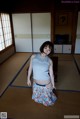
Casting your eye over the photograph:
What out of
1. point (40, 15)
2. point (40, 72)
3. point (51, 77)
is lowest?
point (51, 77)

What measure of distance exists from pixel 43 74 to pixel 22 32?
12.9 ft

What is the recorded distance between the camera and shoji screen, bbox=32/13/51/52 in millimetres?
5066

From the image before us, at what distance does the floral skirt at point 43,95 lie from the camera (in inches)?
78.7

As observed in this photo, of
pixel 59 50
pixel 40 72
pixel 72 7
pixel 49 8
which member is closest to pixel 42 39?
pixel 59 50

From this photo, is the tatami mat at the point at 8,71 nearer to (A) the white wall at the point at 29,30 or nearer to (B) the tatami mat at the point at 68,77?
(B) the tatami mat at the point at 68,77

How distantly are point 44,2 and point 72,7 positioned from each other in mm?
1154

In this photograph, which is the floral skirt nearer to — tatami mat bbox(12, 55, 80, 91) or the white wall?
tatami mat bbox(12, 55, 80, 91)

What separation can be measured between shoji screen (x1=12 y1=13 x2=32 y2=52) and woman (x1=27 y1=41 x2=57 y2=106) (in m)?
3.68

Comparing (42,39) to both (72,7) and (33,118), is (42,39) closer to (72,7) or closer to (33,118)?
(72,7)

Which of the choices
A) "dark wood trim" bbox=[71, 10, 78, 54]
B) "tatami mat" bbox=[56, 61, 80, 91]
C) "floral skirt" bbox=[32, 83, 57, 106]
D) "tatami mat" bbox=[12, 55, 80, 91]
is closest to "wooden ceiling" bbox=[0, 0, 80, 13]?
"dark wood trim" bbox=[71, 10, 78, 54]

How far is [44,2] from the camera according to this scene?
475cm

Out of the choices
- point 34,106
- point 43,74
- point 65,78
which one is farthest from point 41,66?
point 65,78

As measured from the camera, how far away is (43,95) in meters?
2.05

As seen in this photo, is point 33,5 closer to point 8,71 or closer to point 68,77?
point 8,71
